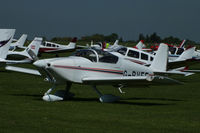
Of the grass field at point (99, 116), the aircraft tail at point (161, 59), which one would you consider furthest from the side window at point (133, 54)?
the grass field at point (99, 116)

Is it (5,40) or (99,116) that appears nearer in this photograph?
(99,116)

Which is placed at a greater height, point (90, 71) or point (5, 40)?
point (5, 40)

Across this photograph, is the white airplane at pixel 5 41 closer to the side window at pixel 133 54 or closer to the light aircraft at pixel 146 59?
the light aircraft at pixel 146 59

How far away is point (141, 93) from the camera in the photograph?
17.8 meters

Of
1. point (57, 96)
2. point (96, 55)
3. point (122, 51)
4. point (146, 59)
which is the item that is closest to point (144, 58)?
point (146, 59)

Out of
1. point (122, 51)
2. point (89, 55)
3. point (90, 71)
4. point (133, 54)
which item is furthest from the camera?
point (122, 51)

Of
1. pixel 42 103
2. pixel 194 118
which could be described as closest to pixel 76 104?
pixel 42 103

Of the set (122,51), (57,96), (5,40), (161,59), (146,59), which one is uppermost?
(5,40)

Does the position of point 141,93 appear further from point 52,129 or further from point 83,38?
point 83,38

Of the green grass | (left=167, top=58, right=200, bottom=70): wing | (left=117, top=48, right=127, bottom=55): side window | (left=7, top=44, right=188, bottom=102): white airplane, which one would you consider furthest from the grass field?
(left=117, top=48, right=127, bottom=55): side window

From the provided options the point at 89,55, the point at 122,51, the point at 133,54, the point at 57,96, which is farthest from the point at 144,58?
the point at 57,96

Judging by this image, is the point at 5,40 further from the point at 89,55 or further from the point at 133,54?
the point at 89,55

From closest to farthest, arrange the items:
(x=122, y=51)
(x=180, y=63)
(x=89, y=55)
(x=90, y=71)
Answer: (x=90, y=71) < (x=89, y=55) < (x=180, y=63) < (x=122, y=51)

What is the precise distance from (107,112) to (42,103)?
2.48m
